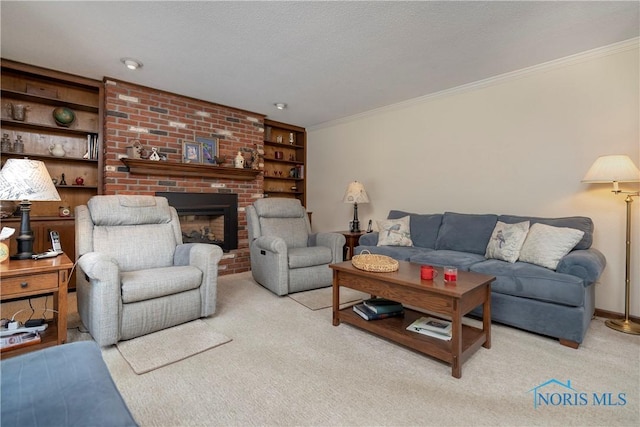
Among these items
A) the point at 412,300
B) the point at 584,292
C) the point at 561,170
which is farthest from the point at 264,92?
the point at 584,292

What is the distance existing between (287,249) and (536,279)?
2.16 meters

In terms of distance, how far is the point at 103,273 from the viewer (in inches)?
79.5

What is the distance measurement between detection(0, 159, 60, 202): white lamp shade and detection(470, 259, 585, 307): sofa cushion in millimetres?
3075

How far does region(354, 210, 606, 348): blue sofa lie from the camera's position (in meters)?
2.09

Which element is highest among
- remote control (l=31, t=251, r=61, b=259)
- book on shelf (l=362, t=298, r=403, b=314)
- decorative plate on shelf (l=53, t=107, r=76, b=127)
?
decorative plate on shelf (l=53, t=107, r=76, b=127)

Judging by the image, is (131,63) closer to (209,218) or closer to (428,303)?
(209,218)

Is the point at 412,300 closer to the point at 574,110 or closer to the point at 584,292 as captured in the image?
the point at 584,292

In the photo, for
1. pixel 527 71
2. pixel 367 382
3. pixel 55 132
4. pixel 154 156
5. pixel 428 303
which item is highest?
pixel 527 71

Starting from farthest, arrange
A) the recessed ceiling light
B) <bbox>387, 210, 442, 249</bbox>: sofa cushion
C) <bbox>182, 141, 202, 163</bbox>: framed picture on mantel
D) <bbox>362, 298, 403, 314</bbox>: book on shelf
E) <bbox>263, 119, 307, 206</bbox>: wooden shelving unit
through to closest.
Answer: <bbox>263, 119, 307, 206</bbox>: wooden shelving unit → <bbox>182, 141, 202, 163</bbox>: framed picture on mantel → <bbox>387, 210, 442, 249</bbox>: sofa cushion → the recessed ceiling light → <bbox>362, 298, 403, 314</bbox>: book on shelf

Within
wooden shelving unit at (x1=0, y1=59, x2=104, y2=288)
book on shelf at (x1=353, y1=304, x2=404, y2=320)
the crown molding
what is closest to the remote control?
wooden shelving unit at (x1=0, y1=59, x2=104, y2=288)

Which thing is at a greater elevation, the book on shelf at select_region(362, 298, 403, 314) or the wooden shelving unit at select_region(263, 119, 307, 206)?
the wooden shelving unit at select_region(263, 119, 307, 206)

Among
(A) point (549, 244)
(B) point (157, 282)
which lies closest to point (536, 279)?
(A) point (549, 244)

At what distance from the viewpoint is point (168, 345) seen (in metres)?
2.12

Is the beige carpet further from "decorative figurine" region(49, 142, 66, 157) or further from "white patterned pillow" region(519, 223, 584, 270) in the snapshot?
"decorative figurine" region(49, 142, 66, 157)
